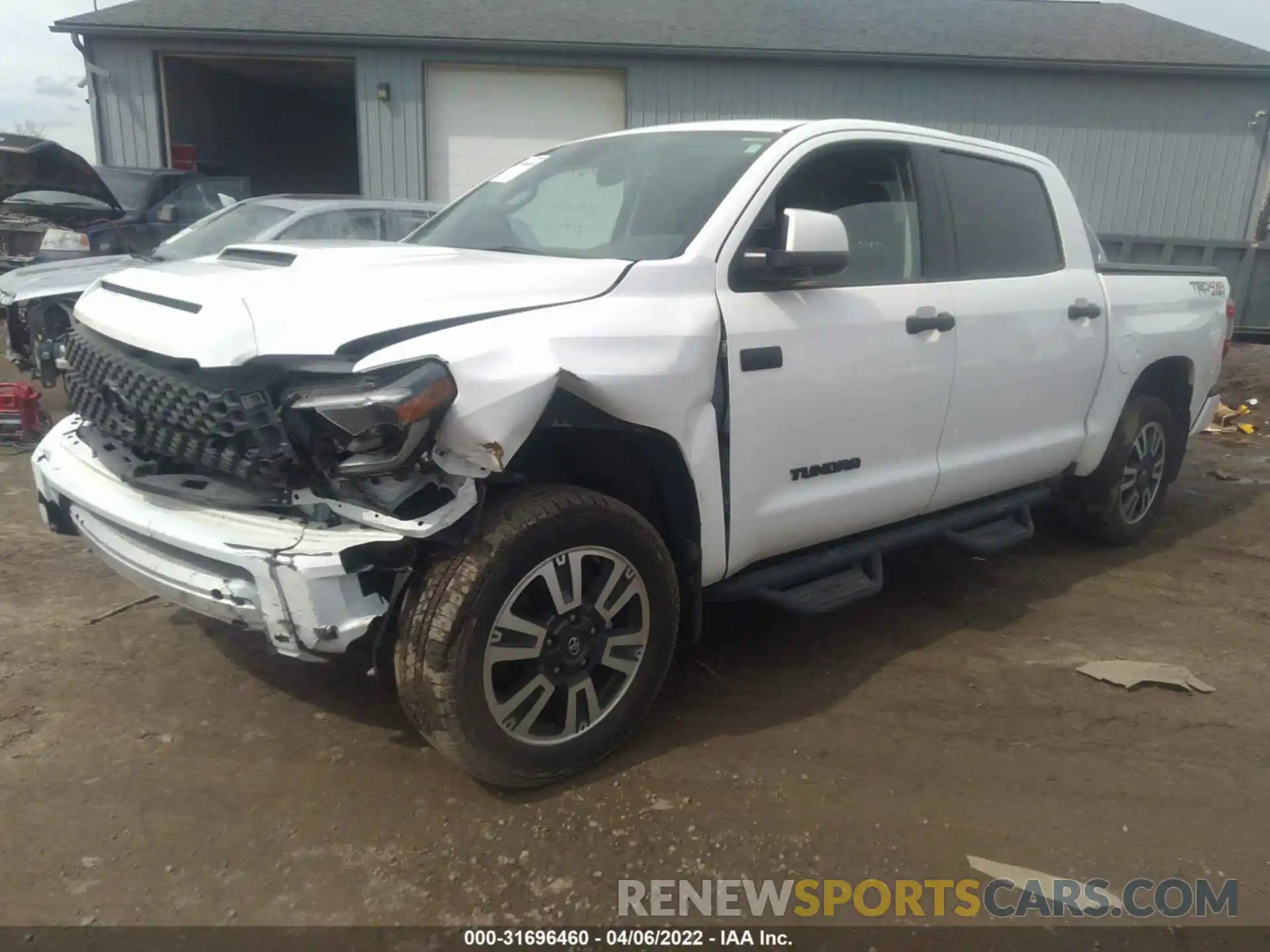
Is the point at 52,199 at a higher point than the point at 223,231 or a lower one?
higher

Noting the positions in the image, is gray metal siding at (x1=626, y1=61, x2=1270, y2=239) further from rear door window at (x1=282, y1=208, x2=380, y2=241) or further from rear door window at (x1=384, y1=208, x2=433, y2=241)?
rear door window at (x1=282, y1=208, x2=380, y2=241)

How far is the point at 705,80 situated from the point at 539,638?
13.2 metres

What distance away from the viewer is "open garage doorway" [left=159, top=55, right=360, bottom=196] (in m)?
15.9

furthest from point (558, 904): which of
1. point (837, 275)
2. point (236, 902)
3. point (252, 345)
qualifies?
point (837, 275)

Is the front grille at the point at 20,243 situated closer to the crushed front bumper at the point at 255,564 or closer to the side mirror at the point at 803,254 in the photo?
the crushed front bumper at the point at 255,564

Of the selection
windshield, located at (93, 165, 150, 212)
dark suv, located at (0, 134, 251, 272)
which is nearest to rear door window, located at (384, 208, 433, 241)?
dark suv, located at (0, 134, 251, 272)

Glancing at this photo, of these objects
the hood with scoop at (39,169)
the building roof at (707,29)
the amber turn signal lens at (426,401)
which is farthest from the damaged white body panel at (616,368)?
the building roof at (707,29)

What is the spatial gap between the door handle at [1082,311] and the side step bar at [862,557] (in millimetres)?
808

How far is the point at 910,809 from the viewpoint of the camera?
2914mm

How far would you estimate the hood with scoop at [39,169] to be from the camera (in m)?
7.47

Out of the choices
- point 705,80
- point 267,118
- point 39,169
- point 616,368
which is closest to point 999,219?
point 616,368

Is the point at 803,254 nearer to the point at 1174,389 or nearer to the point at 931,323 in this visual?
the point at 931,323

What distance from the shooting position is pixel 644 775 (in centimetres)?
301

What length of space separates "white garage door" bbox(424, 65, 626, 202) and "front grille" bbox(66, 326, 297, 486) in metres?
11.7
